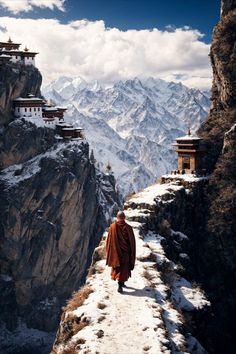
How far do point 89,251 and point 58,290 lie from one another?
1366cm

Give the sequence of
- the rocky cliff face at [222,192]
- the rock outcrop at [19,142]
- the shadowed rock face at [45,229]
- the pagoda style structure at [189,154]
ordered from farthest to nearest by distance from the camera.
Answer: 1. the shadowed rock face at [45,229]
2. the rock outcrop at [19,142]
3. the pagoda style structure at [189,154]
4. the rocky cliff face at [222,192]

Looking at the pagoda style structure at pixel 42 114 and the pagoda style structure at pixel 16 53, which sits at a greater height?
the pagoda style structure at pixel 16 53

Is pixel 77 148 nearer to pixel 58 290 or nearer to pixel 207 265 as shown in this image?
pixel 58 290

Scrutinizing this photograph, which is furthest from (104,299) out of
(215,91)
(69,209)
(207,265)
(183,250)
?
(69,209)

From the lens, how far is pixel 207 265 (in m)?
40.0

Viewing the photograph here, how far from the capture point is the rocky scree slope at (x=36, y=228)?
253 feet

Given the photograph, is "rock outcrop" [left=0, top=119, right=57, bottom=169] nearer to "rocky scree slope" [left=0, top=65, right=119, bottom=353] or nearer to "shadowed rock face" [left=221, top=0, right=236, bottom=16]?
"rocky scree slope" [left=0, top=65, right=119, bottom=353]

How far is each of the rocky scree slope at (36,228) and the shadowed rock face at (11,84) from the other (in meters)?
0.28

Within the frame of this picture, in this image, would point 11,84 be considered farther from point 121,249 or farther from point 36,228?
point 121,249

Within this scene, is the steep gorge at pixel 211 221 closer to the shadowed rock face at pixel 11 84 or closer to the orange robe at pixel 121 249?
the orange robe at pixel 121 249

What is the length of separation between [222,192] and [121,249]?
26325mm

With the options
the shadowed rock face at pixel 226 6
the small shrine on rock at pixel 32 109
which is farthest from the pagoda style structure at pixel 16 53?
the shadowed rock face at pixel 226 6

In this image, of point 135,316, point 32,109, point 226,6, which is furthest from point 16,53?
point 135,316

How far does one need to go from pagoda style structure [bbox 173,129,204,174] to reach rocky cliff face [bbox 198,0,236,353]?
1.51 meters
